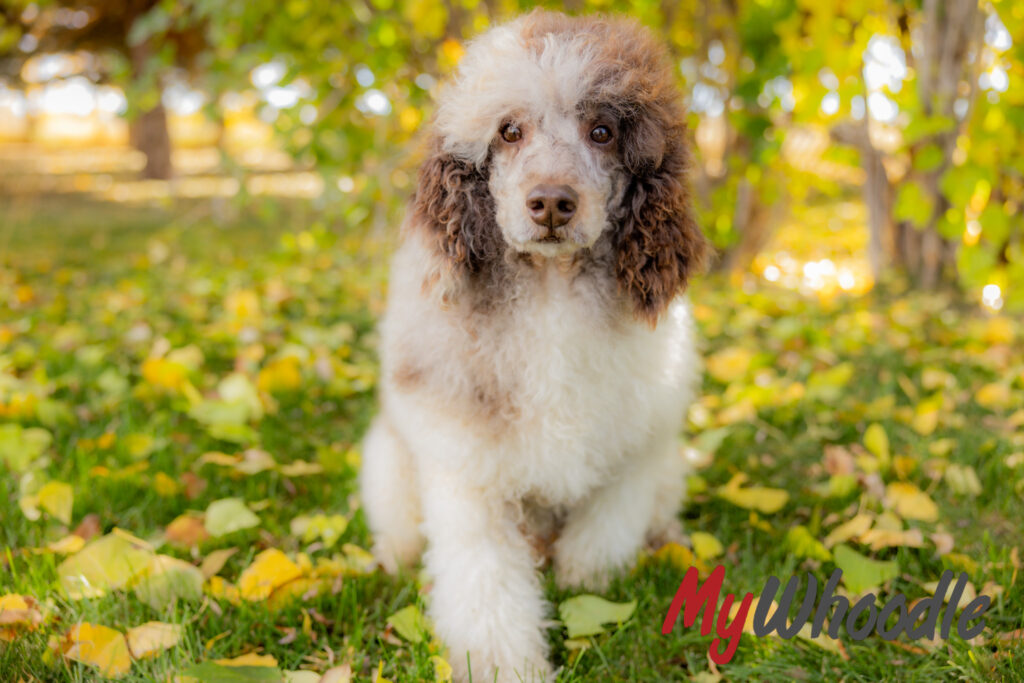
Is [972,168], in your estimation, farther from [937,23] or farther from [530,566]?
[530,566]

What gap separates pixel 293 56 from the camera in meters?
4.53

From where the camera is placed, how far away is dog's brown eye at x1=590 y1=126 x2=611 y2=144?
198 centimetres

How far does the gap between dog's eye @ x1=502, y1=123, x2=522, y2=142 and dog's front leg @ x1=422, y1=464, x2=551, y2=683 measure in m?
0.94

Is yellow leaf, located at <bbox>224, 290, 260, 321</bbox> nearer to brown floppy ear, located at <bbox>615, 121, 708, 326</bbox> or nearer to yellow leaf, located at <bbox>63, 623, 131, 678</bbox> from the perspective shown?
yellow leaf, located at <bbox>63, 623, 131, 678</bbox>

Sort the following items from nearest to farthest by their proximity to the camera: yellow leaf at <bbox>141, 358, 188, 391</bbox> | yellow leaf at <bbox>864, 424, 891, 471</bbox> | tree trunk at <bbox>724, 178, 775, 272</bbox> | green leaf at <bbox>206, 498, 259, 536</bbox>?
green leaf at <bbox>206, 498, 259, 536</bbox>
yellow leaf at <bbox>864, 424, 891, 471</bbox>
yellow leaf at <bbox>141, 358, 188, 391</bbox>
tree trunk at <bbox>724, 178, 775, 272</bbox>

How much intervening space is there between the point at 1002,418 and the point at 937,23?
2636 mm

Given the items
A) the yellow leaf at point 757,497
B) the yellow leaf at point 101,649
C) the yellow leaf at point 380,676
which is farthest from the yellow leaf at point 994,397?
the yellow leaf at point 101,649

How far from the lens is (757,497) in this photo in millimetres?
2744

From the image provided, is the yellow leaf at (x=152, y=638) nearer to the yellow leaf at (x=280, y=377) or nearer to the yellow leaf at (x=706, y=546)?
the yellow leaf at (x=706, y=546)

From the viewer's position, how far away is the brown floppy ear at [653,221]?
202 centimetres

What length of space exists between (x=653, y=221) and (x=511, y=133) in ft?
1.48

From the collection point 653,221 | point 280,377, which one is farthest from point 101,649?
point 280,377

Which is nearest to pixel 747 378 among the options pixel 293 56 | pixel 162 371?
pixel 162 371

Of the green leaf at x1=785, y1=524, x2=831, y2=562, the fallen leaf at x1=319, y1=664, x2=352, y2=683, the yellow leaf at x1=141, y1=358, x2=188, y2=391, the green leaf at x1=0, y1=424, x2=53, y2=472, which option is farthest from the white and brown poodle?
the yellow leaf at x1=141, y1=358, x2=188, y2=391
